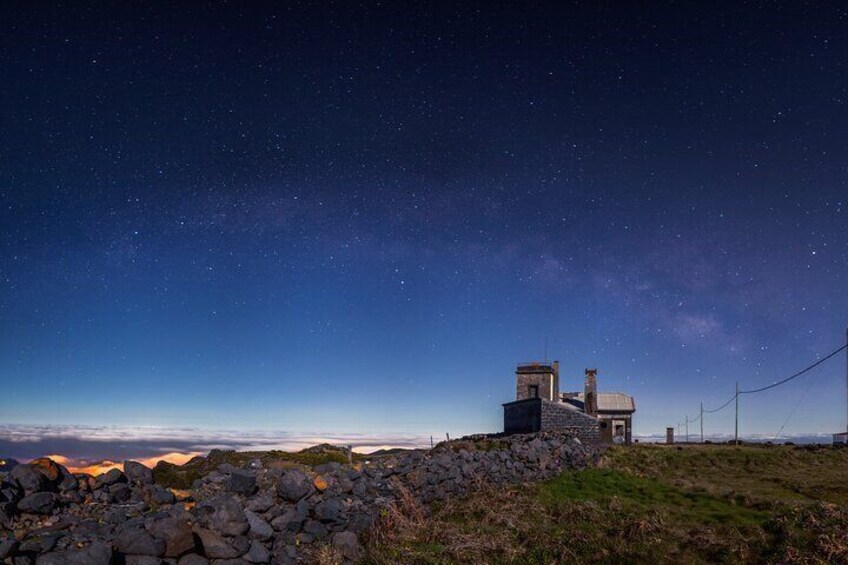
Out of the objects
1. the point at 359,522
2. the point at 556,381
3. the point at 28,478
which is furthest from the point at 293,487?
the point at 556,381

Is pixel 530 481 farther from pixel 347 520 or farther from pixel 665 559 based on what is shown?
pixel 347 520

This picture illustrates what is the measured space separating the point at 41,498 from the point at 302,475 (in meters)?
4.57

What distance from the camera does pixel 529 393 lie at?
49.7 meters

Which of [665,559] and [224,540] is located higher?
[224,540]

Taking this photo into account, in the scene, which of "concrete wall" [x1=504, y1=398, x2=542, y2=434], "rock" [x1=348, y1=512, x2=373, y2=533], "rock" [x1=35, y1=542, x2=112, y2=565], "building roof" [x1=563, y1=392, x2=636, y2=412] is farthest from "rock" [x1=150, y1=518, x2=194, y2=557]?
"building roof" [x1=563, y1=392, x2=636, y2=412]

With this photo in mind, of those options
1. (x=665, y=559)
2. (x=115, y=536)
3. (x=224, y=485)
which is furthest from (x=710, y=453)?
(x=115, y=536)

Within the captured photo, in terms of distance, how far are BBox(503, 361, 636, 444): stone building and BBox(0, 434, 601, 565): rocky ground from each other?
32.4m

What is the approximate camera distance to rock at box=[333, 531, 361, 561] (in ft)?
32.8

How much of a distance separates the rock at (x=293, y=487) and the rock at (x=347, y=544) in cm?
104

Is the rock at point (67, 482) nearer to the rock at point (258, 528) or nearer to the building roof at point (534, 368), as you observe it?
the rock at point (258, 528)

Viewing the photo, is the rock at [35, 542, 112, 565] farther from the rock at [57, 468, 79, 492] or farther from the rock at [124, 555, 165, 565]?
the rock at [57, 468, 79, 492]

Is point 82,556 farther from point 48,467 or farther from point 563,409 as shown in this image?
point 563,409

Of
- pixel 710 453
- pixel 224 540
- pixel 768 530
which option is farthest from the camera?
pixel 710 453

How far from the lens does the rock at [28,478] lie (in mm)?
7602
